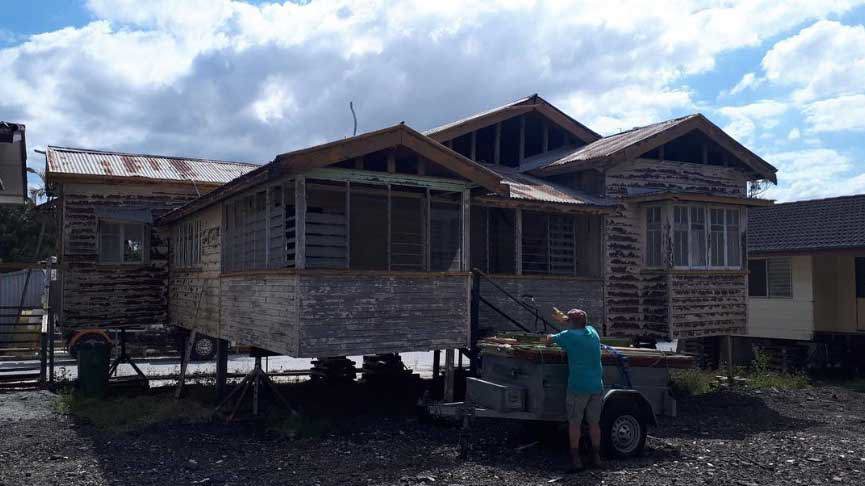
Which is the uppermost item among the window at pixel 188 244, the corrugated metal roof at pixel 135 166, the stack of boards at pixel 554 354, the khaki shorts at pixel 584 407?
the corrugated metal roof at pixel 135 166

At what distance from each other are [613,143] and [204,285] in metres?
8.85

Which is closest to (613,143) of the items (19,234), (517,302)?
(517,302)

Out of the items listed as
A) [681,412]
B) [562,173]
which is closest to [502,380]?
[681,412]

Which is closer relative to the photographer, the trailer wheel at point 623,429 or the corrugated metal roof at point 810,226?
the trailer wheel at point 623,429

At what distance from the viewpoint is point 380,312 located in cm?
1038

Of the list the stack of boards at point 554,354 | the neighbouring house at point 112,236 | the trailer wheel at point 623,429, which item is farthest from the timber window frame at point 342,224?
the neighbouring house at point 112,236

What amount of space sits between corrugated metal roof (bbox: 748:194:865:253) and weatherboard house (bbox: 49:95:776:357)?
3.21 metres

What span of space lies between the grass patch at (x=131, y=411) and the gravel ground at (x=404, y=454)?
0.33 meters

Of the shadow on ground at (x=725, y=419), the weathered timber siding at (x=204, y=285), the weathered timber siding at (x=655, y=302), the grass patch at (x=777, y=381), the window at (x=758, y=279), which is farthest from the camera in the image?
the window at (x=758, y=279)

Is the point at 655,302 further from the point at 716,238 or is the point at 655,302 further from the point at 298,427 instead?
the point at 298,427

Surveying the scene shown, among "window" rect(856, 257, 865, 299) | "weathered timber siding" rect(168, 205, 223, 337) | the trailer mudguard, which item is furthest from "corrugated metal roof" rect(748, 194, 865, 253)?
"weathered timber siding" rect(168, 205, 223, 337)

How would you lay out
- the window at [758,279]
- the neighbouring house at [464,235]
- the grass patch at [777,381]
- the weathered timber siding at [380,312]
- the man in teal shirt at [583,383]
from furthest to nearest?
the window at [758,279], the grass patch at [777,381], the neighbouring house at [464,235], the weathered timber siding at [380,312], the man in teal shirt at [583,383]

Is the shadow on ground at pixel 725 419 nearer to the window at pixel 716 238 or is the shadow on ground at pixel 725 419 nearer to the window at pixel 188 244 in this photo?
the window at pixel 716 238

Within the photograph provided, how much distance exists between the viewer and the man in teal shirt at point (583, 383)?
8633 mm
